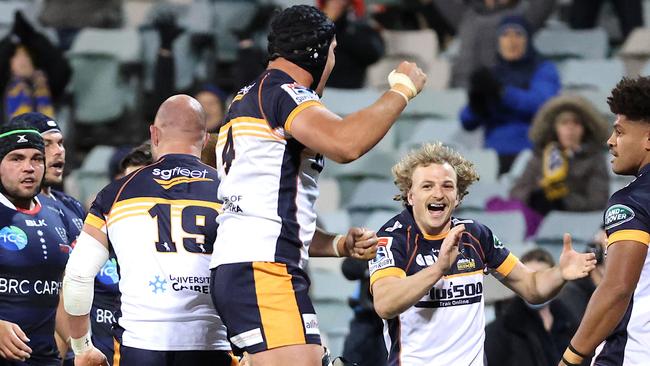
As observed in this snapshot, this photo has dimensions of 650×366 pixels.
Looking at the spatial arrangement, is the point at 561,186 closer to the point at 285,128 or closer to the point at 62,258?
the point at 62,258

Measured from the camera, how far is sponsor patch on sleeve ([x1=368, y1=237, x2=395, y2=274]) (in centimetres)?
624

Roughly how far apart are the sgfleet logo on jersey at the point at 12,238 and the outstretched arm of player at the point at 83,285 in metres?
1.05

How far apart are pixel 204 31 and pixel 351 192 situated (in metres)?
2.35

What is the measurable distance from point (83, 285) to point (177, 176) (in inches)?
25.5

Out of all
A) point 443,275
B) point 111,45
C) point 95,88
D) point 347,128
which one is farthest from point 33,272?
point 111,45

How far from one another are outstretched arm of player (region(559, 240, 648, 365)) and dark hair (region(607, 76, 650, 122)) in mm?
579

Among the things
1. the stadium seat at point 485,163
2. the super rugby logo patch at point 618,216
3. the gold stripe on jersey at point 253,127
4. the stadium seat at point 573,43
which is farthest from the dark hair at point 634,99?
the stadium seat at point 573,43

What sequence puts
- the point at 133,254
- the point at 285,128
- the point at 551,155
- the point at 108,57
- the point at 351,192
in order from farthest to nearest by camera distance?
the point at 108,57
the point at 351,192
the point at 551,155
the point at 133,254
the point at 285,128

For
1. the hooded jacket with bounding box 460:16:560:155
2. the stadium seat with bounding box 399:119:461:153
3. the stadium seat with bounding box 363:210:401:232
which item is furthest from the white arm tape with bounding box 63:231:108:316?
the hooded jacket with bounding box 460:16:560:155

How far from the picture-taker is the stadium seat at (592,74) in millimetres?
11930

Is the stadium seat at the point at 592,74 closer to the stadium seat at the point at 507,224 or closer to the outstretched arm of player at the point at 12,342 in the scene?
the stadium seat at the point at 507,224

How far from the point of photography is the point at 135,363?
6.06 m

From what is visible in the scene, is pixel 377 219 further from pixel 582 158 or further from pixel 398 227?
pixel 398 227

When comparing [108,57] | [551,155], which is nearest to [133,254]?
[551,155]
